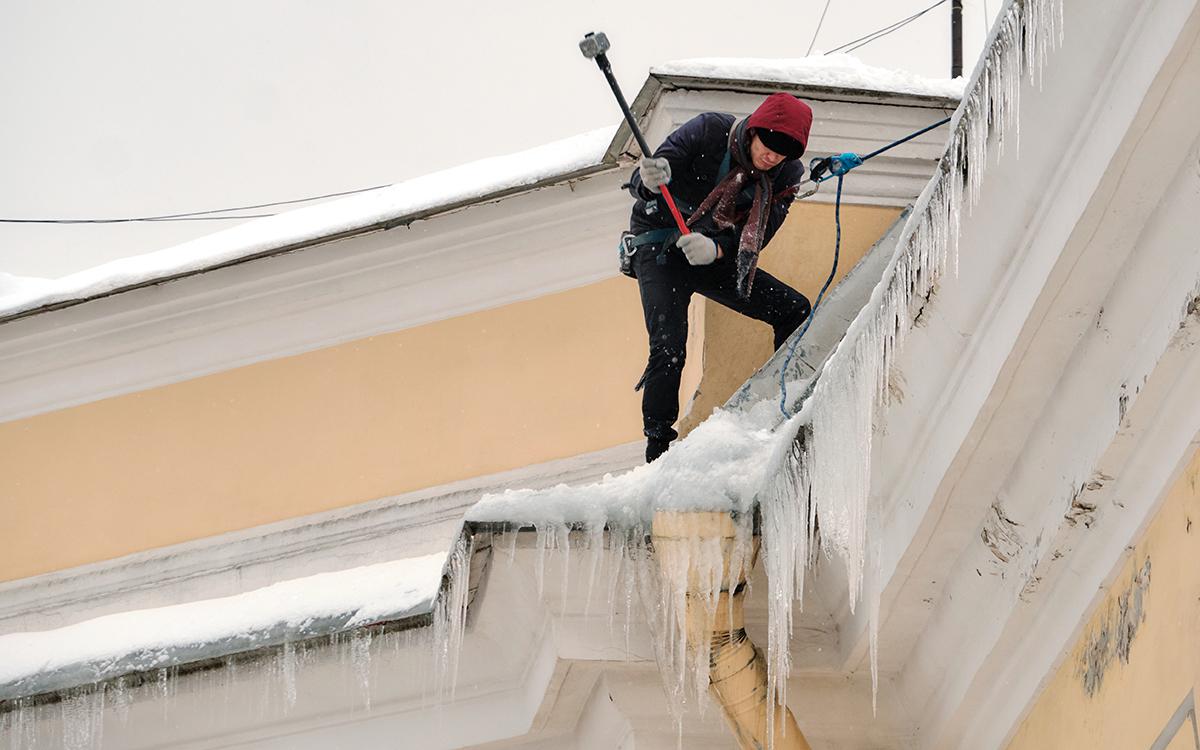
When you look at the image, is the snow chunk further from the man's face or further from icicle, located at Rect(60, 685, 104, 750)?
icicle, located at Rect(60, 685, 104, 750)

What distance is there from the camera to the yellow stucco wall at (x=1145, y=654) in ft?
14.2

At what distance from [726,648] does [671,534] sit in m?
0.33

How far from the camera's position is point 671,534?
5.49 meters

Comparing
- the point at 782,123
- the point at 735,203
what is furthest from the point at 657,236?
the point at 782,123

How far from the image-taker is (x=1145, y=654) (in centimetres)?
454

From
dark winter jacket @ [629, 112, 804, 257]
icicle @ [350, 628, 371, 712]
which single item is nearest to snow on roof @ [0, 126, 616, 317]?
dark winter jacket @ [629, 112, 804, 257]

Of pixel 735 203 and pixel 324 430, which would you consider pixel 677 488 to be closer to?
pixel 735 203

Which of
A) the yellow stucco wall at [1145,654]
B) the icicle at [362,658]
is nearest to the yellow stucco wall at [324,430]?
the icicle at [362,658]

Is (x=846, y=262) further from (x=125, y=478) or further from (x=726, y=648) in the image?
(x=125, y=478)

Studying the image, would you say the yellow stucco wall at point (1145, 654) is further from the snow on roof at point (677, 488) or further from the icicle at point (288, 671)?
the icicle at point (288, 671)

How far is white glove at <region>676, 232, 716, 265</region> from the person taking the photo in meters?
6.59

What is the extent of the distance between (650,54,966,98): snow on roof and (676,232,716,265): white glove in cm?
138

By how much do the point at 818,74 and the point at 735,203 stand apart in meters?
1.56

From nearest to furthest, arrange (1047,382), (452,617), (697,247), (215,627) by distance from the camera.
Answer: (1047,382) → (452,617) → (697,247) → (215,627)
